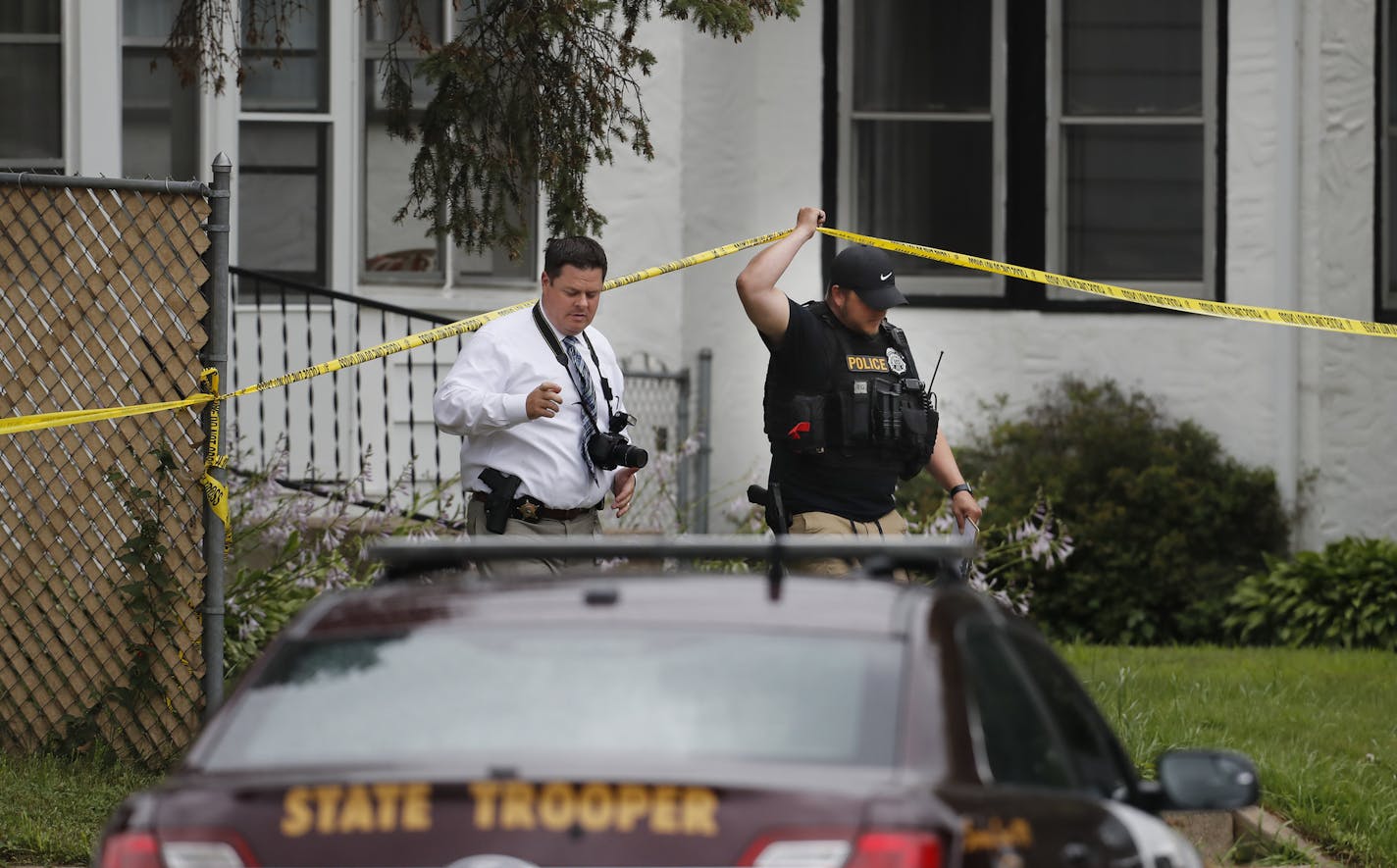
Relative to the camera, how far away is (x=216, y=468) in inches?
274

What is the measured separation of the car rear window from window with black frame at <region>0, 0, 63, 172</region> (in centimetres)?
871

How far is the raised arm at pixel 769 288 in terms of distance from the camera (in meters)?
6.55

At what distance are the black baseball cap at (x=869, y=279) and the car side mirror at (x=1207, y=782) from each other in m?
3.19

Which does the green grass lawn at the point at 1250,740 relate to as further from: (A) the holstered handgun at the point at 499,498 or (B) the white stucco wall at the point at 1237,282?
(B) the white stucco wall at the point at 1237,282

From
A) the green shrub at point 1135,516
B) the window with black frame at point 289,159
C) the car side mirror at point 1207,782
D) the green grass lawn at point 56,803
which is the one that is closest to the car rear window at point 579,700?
the car side mirror at point 1207,782

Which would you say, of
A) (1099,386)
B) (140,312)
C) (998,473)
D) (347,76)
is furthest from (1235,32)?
(140,312)

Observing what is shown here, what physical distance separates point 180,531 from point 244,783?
14.0ft

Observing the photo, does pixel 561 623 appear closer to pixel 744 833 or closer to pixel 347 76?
pixel 744 833

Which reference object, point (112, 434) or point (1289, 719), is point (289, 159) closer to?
point (112, 434)

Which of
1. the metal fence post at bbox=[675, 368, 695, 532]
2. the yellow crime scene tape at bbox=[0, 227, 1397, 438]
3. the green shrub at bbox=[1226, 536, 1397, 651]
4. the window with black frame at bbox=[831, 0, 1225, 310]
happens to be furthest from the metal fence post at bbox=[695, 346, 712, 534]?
the yellow crime scene tape at bbox=[0, 227, 1397, 438]

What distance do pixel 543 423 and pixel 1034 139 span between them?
648cm

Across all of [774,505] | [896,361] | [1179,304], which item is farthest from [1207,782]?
[1179,304]

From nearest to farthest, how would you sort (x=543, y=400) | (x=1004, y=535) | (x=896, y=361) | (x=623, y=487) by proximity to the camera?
1. (x=543, y=400)
2. (x=623, y=487)
3. (x=896, y=361)
4. (x=1004, y=535)

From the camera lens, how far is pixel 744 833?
2.66 metres
